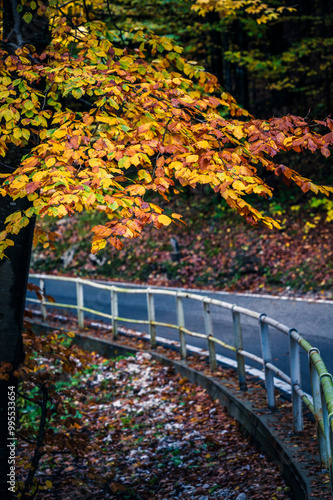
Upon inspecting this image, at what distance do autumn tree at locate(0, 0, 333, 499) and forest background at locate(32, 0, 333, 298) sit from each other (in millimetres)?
7979

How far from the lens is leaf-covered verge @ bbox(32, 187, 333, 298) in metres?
14.5

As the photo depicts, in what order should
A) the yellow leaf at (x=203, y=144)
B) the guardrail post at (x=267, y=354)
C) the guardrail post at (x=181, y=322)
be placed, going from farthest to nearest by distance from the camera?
the guardrail post at (x=181, y=322) → the guardrail post at (x=267, y=354) → the yellow leaf at (x=203, y=144)

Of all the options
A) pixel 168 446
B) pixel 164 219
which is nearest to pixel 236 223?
pixel 168 446

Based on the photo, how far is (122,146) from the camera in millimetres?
4043

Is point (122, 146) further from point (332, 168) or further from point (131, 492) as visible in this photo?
point (332, 168)

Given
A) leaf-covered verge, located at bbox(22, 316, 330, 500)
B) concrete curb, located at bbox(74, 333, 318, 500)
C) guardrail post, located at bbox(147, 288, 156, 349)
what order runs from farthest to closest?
1. guardrail post, located at bbox(147, 288, 156, 349)
2. leaf-covered verge, located at bbox(22, 316, 330, 500)
3. concrete curb, located at bbox(74, 333, 318, 500)

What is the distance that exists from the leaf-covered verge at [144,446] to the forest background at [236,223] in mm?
6454

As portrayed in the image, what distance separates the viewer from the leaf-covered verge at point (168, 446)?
5.28 meters

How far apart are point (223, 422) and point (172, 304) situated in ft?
23.3

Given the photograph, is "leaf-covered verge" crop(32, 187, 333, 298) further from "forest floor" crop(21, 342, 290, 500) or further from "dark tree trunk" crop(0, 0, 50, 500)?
"dark tree trunk" crop(0, 0, 50, 500)

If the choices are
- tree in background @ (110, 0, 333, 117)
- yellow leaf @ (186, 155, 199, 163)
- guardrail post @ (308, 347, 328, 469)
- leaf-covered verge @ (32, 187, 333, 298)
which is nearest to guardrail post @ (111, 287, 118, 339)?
leaf-covered verge @ (32, 187, 333, 298)

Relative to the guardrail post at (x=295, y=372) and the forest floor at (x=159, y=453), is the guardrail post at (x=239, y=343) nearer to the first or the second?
the forest floor at (x=159, y=453)

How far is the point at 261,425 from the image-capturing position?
569 cm

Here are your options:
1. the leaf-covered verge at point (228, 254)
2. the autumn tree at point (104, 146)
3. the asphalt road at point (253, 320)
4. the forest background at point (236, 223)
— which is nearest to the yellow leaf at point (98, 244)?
the autumn tree at point (104, 146)
